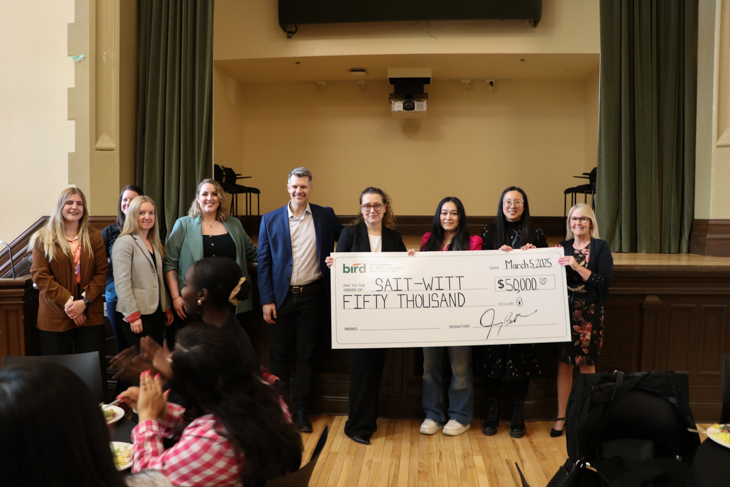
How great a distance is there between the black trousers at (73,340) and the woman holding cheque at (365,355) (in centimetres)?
142

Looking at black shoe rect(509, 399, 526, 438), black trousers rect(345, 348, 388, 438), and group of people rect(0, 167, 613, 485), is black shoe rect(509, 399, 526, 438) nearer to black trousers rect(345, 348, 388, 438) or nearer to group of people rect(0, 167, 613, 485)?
group of people rect(0, 167, 613, 485)

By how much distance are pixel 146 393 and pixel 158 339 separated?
1867 mm

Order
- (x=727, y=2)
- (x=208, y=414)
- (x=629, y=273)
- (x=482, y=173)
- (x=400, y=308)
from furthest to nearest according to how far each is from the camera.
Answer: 1. (x=482, y=173)
2. (x=727, y=2)
3. (x=629, y=273)
4. (x=400, y=308)
5. (x=208, y=414)

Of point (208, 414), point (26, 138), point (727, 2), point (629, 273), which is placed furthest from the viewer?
point (26, 138)

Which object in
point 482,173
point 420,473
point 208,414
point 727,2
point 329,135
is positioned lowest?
point 420,473

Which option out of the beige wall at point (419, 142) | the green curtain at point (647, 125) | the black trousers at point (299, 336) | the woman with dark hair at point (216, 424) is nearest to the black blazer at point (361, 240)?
the black trousers at point (299, 336)

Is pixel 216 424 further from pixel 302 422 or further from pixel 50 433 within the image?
pixel 302 422

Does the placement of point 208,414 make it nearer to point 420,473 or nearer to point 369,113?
point 420,473

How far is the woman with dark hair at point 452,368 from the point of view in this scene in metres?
3.11

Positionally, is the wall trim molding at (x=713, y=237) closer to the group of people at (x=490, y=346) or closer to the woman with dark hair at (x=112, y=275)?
the group of people at (x=490, y=346)

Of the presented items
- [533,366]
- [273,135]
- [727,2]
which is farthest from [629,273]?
[273,135]

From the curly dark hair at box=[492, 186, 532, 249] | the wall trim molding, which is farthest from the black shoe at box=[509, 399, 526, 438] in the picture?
the wall trim molding

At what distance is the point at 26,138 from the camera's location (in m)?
5.54

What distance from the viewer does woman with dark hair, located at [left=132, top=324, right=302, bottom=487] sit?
1.26m
